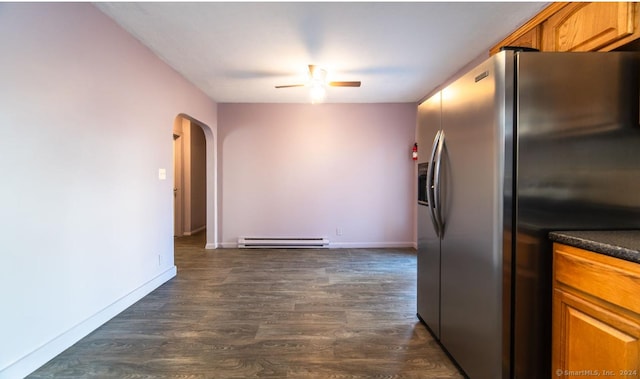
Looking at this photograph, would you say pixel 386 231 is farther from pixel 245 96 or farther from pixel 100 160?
pixel 100 160

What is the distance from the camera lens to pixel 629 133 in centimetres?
124

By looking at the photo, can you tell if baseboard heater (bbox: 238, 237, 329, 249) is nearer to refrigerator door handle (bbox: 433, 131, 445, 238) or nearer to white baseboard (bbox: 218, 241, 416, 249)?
white baseboard (bbox: 218, 241, 416, 249)

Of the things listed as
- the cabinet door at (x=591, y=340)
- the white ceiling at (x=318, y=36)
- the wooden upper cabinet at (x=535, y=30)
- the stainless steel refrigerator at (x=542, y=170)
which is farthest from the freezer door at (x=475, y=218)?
the white ceiling at (x=318, y=36)

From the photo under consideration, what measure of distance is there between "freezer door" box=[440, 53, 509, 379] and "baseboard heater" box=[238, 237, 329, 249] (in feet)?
9.94

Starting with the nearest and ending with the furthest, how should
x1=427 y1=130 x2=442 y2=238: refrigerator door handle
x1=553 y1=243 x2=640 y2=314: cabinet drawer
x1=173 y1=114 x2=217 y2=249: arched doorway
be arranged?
x1=553 y1=243 x2=640 y2=314: cabinet drawer, x1=427 y1=130 x2=442 y2=238: refrigerator door handle, x1=173 y1=114 x2=217 y2=249: arched doorway

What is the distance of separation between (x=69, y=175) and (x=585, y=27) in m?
3.32

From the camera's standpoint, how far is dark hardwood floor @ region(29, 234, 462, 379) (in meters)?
1.66

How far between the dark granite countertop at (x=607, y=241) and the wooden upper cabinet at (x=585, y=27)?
955 millimetres

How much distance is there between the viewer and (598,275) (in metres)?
1.04

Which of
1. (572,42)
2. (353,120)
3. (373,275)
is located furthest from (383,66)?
(373,275)

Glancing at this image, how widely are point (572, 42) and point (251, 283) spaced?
332cm

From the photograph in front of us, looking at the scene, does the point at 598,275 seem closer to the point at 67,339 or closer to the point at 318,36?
the point at 318,36

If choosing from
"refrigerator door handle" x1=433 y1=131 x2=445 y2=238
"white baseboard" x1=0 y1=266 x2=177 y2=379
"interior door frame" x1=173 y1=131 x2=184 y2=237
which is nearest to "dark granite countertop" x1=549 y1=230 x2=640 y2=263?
"refrigerator door handle" x1=433 y1=131 x2=445 y2=238

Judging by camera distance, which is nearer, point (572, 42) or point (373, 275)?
point (572, 42)
